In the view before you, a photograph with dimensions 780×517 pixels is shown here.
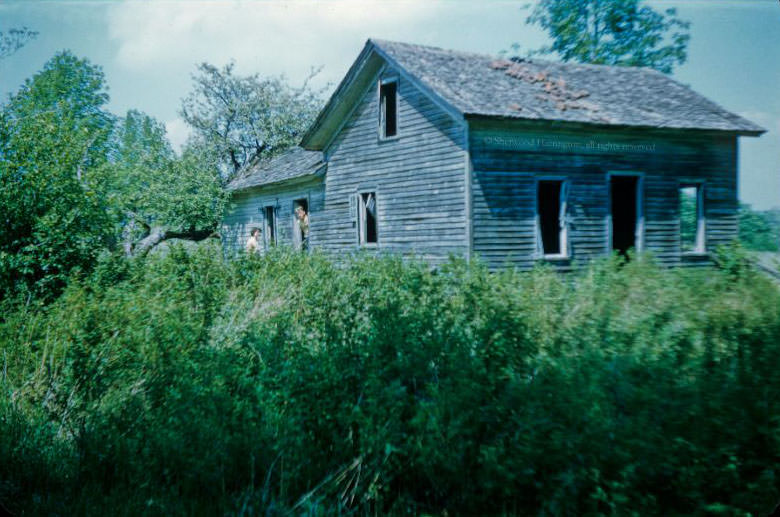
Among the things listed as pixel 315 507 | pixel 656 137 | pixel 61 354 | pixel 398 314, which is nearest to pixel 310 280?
pixel 398 314

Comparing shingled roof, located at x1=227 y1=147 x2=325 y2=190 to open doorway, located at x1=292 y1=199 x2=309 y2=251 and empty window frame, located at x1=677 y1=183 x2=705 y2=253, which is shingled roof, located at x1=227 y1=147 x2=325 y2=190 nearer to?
open doorway, located at x1=292 y1=199 x2=309 y2=251

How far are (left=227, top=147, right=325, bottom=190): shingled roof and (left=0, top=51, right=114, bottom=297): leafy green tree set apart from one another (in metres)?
8.13

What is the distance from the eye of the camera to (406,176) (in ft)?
42.2

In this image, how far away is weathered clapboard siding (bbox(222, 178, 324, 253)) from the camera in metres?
16.8

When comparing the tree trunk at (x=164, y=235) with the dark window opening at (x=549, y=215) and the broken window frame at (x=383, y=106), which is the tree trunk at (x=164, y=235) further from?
the dark window opening at (x=549, y=215)

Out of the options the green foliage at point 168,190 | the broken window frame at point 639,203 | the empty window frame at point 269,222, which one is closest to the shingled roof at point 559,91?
the broken window frame at point 639,203

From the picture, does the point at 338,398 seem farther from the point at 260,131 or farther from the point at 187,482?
the point at 260,131

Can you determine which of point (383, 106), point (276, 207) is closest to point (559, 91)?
point (383, 106)

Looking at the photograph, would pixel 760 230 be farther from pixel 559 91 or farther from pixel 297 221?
pixel 297 221

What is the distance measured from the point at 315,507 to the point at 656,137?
285 inches

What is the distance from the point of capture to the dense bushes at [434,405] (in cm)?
288

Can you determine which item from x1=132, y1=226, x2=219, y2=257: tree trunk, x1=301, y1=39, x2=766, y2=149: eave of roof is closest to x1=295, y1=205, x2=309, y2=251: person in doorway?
x1=301, y1=39, x2=766, y2=149: eave of roof

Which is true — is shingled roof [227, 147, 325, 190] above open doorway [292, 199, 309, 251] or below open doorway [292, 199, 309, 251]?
above

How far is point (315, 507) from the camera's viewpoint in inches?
130
